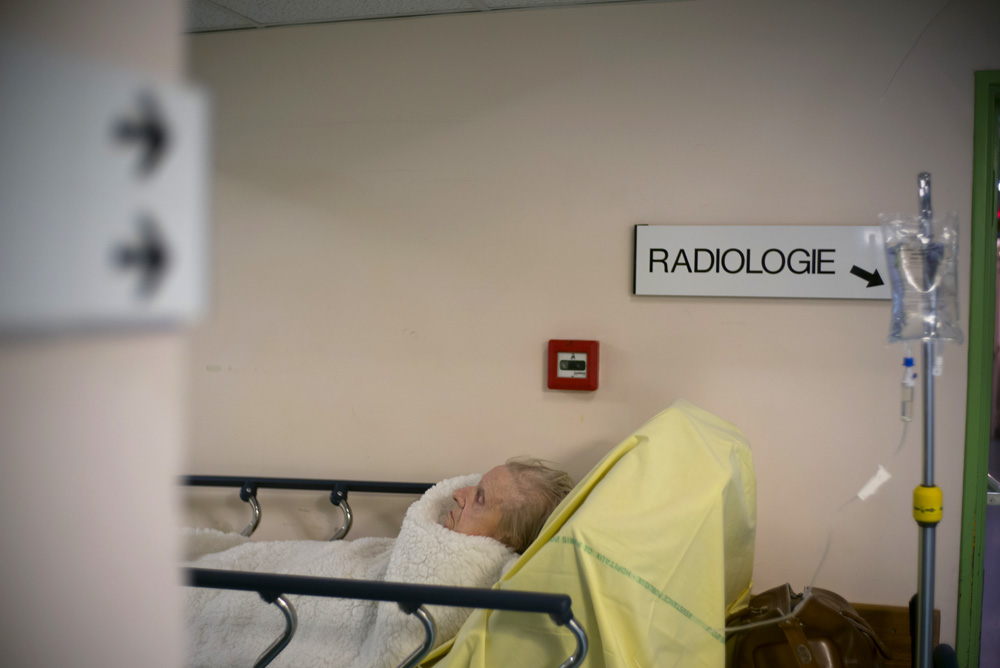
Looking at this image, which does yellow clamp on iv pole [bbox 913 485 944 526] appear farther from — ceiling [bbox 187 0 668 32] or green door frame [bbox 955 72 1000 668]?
ceiling [bbox 187 0 668 32]

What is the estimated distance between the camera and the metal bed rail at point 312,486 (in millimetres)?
2203

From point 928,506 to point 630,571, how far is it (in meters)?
0.63

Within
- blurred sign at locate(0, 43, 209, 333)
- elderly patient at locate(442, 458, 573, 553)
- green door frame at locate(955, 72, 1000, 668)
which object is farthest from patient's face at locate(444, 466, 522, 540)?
blurred sign at locate(0, 43, 209, 333)

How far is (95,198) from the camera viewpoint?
0.19 meters

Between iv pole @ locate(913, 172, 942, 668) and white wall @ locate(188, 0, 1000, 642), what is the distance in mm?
658

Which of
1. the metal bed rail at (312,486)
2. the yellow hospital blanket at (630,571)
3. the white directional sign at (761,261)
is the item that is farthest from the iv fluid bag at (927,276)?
the metal bed rail at (312,486)

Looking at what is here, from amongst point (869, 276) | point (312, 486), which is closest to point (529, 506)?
point (312, 486)

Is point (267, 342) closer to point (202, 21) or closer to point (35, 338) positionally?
point (202, 21)

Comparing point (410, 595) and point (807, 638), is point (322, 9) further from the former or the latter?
point (807, 638)

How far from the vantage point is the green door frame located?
1897mm

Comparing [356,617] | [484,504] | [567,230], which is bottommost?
[356,617]

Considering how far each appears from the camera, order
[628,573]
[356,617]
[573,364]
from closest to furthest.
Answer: [628,573] < [356,617] < [573,364]

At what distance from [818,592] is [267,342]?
1.90m

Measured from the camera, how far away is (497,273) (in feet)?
7.33
